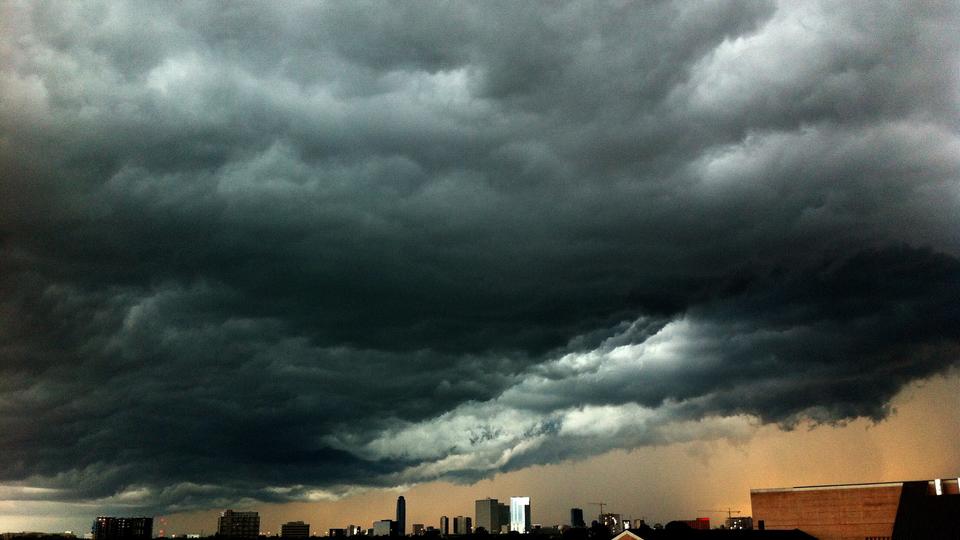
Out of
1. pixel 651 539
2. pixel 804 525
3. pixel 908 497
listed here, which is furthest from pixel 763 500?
pixel 651 539

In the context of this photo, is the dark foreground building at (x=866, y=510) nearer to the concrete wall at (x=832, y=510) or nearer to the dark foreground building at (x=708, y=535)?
the concrete wall at (x=832, y=510)

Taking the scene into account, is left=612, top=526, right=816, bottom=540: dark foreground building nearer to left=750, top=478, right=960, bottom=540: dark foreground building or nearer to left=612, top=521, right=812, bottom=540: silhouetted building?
left=612, top=521, right=812, bottom=540: silhouetted building

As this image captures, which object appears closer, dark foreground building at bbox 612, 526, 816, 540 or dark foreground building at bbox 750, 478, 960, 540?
dark foreground building at bbox 612, 526, 816, 540

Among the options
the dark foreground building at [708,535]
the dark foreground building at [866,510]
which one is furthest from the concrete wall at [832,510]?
the dark foreground building at [708,535]

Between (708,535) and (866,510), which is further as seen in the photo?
(866,510)

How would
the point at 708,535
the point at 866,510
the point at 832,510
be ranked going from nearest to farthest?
1. the point at 708,535
2. the point at 866,510
3. the point at 832,510

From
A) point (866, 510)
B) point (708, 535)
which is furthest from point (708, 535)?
point (866, 510)

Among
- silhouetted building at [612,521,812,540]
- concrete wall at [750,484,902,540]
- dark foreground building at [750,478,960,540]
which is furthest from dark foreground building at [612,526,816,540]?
dark foreground building at [750,478,960,540]

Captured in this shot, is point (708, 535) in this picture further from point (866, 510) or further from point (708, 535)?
point (866, 510)
